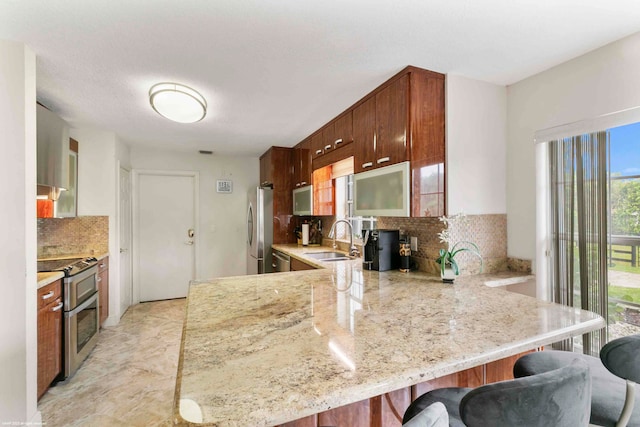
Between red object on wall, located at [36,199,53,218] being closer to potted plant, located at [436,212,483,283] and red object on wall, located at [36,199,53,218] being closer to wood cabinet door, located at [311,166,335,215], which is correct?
wood cabinet door, located at [311,166,335,215]

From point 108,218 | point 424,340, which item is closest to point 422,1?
point 424,340

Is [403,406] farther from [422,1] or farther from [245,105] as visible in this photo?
[245,105]

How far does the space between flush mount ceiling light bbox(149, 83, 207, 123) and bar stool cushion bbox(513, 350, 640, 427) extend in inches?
97.5

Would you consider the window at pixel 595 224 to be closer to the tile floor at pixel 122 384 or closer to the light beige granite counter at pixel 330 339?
the light beige granite counter at pixel 330 339

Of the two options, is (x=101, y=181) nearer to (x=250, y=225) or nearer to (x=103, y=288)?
(x=103, y=288)

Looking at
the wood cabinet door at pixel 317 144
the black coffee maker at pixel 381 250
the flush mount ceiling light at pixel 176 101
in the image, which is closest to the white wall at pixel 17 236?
the flush mount ceiling light at pixel 176 101

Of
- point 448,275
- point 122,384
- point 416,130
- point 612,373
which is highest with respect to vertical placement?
point 416,130

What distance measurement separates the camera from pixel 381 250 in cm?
220

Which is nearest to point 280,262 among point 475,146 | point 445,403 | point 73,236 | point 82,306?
point 82,306

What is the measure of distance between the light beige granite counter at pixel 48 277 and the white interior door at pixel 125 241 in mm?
1416

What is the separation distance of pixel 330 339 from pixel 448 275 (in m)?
1.14

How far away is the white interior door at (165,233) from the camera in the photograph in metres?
4.43

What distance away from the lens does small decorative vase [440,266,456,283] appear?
1846mm

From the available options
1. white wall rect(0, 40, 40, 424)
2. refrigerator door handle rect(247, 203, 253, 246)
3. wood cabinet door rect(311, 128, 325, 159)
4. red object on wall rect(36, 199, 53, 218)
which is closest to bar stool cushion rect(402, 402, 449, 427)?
white wall rect(0, 40, 40, 424)
